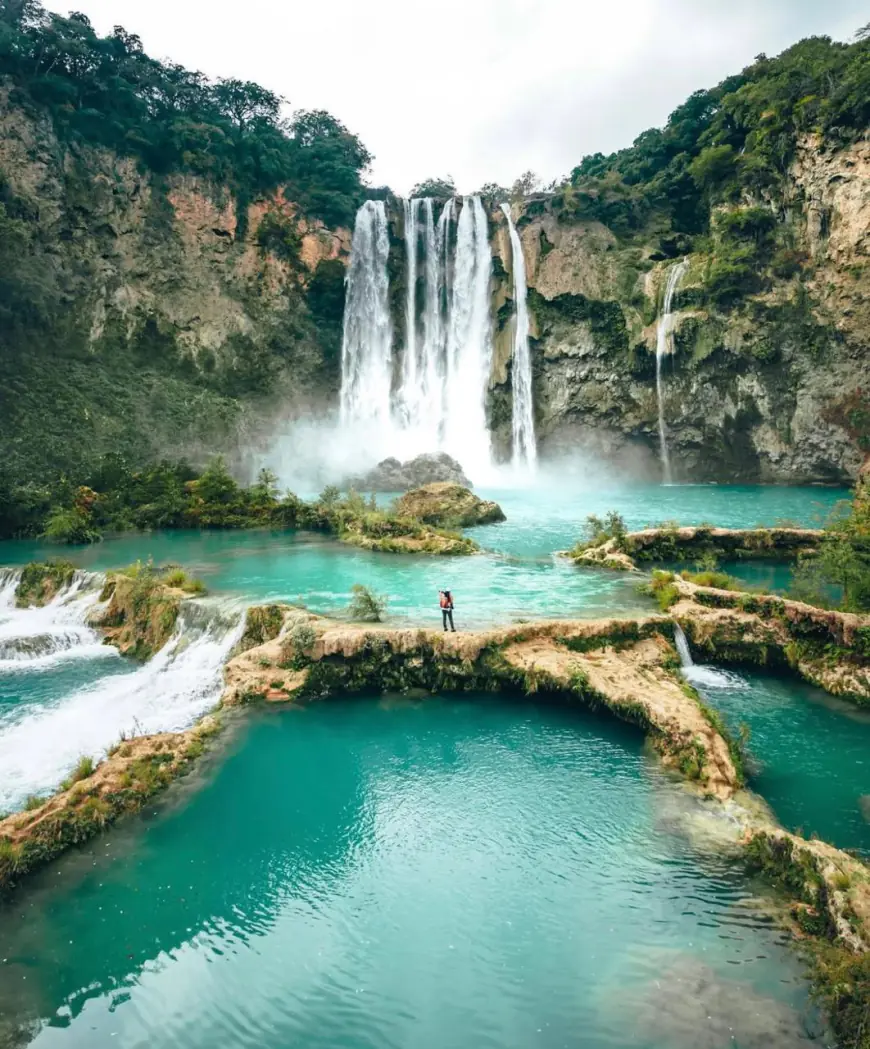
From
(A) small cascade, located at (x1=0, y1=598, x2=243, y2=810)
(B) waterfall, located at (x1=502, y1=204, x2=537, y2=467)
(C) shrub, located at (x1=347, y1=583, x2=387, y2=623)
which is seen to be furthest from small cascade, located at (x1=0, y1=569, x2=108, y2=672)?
(B) waterfall, located at (x1=502, y1=204, x2=537, y2=467)

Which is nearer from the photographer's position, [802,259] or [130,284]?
[802,259]

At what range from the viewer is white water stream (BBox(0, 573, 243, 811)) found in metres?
9.96

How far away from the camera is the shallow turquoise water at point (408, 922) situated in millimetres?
5348

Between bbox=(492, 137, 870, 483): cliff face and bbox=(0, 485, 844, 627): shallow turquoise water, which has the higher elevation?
bbox=(492, 137, 870, 483): cliff face

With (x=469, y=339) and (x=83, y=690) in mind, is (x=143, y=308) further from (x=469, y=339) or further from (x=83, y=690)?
(x=83, y=690)

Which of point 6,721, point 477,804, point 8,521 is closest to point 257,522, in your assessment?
point 8,521

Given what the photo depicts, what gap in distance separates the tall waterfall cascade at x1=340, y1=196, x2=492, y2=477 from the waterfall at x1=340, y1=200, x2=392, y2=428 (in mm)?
71

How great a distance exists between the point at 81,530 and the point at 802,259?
37.3 meters

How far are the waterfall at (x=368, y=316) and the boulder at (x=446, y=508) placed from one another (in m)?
21.8

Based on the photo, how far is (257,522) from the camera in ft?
88.1

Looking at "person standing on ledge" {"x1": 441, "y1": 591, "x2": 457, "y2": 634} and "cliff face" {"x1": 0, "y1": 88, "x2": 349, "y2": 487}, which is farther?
"cliff face" {"x1": 0, "y1": 88, "x2": 349, "y2": 487}

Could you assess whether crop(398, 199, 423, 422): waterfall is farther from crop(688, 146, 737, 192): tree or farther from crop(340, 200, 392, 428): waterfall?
crop(688, 146, 737, 192): tree

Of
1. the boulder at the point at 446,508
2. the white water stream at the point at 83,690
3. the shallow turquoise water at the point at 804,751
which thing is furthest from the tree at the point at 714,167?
the white water stream at the point at 83,690

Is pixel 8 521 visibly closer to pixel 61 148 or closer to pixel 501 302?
pixel 61 148
